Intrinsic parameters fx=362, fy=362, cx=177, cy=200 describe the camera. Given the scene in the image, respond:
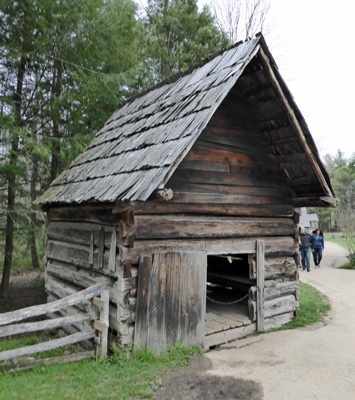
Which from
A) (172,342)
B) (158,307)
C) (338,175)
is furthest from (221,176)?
(338,175)

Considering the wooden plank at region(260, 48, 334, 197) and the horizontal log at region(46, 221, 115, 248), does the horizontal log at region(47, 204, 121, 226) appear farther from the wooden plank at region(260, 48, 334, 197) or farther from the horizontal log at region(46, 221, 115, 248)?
the wooden plank at region(260, 48, 334, 197)

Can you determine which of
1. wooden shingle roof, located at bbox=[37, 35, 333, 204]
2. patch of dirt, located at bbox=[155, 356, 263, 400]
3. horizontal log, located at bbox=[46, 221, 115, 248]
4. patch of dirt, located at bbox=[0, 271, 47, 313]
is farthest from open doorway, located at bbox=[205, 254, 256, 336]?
patch of dirt, located at bbox=[0, 271, 47, 313]

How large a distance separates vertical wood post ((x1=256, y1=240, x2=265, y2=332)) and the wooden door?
151cm

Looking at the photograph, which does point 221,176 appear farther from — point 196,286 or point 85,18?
point 85,18

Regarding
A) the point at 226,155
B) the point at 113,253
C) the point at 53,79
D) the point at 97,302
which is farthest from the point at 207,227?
the point at 53,79

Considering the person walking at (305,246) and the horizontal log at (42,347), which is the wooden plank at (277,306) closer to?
the horizontal log at (42,347)

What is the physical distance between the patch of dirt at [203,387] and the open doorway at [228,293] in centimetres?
139

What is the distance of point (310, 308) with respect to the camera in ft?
29.3

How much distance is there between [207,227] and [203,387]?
254cm

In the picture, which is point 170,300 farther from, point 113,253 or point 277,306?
point 277,306

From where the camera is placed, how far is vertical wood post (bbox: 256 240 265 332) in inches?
280

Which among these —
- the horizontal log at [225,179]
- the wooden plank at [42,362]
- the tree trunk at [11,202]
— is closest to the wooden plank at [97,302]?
the wooden plank at [42,362]

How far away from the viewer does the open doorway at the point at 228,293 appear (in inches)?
273

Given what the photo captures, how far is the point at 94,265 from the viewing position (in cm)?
625
